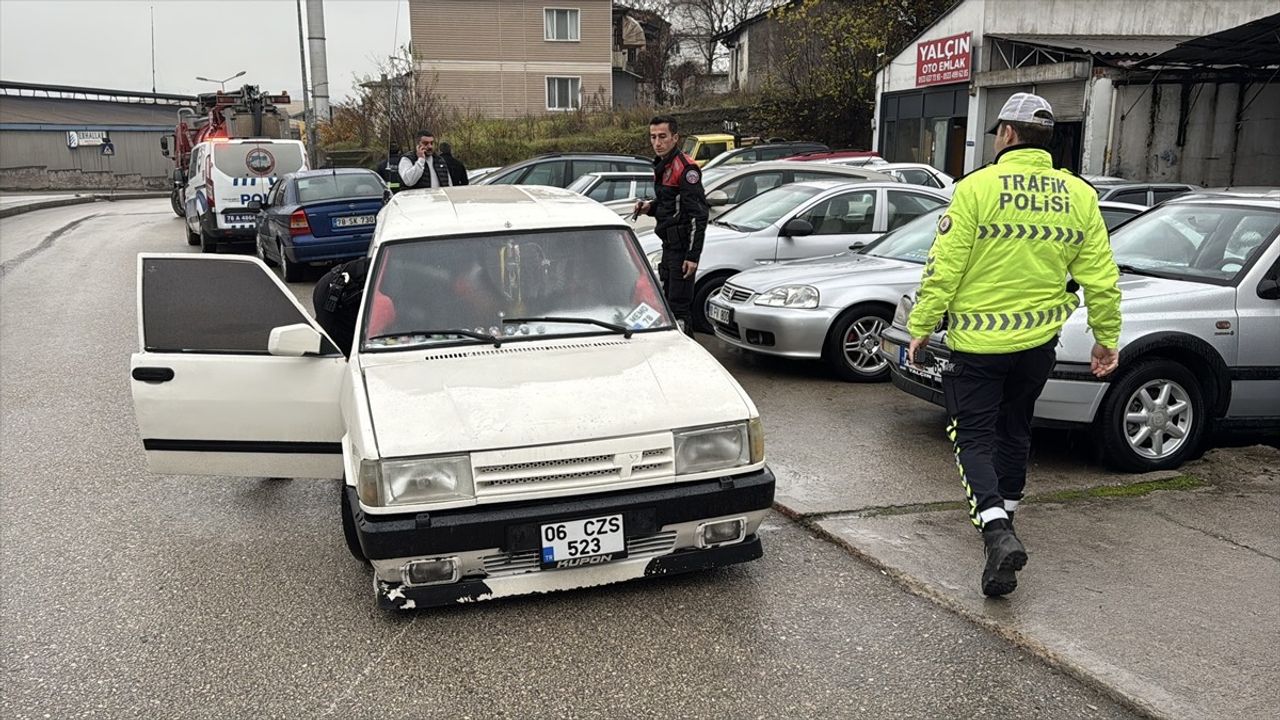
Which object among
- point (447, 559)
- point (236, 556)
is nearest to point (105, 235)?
point (236, 556)

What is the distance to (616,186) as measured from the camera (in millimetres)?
13594

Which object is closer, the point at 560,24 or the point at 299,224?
the point at 299,224

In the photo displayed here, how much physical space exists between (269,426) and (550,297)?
4.76 ft

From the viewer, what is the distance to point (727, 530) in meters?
4.15

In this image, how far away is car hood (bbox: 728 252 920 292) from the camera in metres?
8.09

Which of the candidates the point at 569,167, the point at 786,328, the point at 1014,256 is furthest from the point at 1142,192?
the point at 1014,256

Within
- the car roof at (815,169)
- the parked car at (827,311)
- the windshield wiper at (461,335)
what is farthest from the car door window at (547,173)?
the windshield wiper at (461,335)

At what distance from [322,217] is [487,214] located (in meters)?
9.32

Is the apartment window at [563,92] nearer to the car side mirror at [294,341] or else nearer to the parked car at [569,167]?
the parked car at [569,167]

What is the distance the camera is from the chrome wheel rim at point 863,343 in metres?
8.08

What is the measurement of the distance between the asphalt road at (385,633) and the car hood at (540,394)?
2.61 feet

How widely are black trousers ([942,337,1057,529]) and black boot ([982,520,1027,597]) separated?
8 centimetres

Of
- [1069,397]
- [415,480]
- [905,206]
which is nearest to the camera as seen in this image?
[415,480]

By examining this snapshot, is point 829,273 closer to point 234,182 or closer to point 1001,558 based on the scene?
point 1001,558
